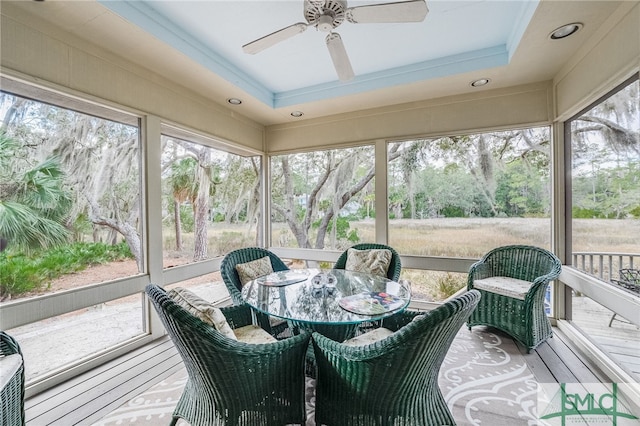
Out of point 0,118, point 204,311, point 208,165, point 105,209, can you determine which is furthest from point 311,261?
point 0,118

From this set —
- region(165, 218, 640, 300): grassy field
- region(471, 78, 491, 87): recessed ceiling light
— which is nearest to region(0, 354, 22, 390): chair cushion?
region(165, 218, 640, 300): grassy field

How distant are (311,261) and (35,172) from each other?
3.20 m

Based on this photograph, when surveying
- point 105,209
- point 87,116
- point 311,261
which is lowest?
point 311,261

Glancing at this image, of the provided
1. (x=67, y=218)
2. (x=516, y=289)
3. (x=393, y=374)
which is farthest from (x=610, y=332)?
(x=67, y=218)

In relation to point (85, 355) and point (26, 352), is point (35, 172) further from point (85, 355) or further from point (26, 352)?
point (85, 355)

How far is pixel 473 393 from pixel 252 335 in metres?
1.66

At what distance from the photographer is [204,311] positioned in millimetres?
1354

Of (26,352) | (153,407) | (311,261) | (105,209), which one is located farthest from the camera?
(311,261)

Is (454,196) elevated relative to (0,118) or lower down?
lower down

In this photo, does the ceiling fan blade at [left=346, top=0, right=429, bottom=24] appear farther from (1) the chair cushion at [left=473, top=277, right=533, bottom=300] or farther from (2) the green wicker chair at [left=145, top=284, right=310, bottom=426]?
(1) the chair cushion at [left=473, top=277, right=533, bottom=300]

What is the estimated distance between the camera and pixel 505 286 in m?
2.73

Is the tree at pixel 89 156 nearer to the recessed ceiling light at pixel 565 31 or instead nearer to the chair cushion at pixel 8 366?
the chair cushion at pixel 8 366

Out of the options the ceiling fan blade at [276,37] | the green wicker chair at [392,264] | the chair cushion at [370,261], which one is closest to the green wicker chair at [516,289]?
the green wicker chair at [392,264]

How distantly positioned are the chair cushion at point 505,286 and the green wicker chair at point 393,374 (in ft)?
5.32
